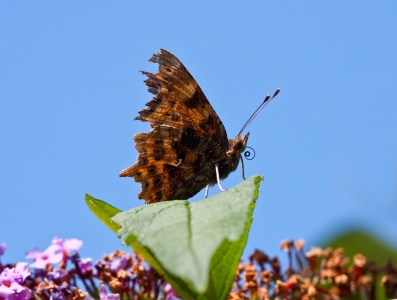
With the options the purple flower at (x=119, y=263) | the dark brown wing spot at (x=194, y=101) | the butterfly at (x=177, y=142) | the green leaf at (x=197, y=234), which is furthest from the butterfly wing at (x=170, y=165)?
the green leaf at (x=197, y=234)

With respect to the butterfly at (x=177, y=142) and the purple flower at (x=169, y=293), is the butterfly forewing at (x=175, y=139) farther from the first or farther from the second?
the purple flower at (x=169, y=293)

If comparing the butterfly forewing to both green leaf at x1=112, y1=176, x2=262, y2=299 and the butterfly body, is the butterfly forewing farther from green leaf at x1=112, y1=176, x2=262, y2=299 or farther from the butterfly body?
green leaf at x1=112, y1=176, x2=262, y2=299

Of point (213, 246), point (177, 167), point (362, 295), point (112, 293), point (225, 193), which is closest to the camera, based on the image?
point (213, 246)

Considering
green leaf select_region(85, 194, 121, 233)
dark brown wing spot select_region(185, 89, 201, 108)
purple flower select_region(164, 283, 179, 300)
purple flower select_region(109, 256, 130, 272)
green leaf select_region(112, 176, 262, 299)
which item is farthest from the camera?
dark brown wing spot select_region(185, 89, 201, 108)

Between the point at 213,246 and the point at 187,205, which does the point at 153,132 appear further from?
the point at 213,246

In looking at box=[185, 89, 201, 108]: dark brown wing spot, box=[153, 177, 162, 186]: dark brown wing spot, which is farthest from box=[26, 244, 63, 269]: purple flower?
box=[185, 89, 201, 108]: dark brown wing spot

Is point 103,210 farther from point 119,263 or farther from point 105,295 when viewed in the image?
point 119,263

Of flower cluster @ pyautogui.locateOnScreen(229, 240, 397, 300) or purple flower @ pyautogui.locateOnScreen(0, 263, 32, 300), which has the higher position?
purple flower @ pyautogui.locateOnScreen(0, 263, 32, 300)

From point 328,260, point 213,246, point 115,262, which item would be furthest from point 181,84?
point 213,246
